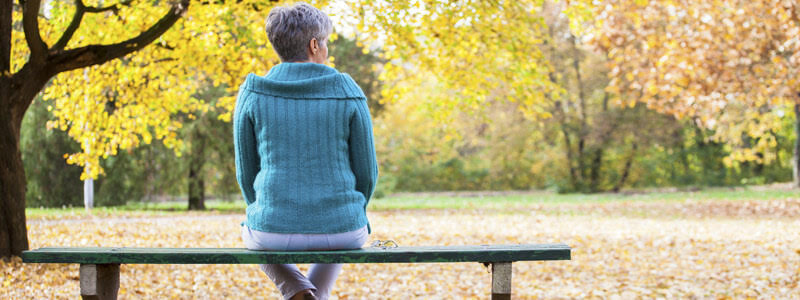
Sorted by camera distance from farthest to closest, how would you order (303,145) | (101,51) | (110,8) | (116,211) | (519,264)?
(116,211)
(519,264)
(110,8)
(101,51)
(303,145)

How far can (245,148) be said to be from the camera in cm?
290

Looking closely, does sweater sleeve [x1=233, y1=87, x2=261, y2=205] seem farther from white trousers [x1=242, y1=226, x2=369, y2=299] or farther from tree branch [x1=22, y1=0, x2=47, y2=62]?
tree branch [x1=22, y1=0, x2=47, y2=62]

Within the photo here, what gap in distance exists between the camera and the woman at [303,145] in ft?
9.14

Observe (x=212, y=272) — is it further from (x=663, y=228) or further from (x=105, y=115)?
(x=663, y=228)

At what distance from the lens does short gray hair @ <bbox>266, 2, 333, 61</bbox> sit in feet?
9.18

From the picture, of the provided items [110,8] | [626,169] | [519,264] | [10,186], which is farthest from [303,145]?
[626,169]

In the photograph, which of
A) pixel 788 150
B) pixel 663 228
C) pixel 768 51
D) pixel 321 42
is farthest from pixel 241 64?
pixel 788 150

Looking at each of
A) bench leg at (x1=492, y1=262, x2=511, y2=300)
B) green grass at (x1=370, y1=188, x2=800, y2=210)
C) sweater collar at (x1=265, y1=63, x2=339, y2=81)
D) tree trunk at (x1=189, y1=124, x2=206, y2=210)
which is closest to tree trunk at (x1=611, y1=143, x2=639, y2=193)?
green grass at (x1=370, y1=188, x2=800, y2=210)

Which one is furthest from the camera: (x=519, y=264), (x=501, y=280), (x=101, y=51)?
(x=519, y=264)

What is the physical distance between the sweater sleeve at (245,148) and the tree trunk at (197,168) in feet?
50.6

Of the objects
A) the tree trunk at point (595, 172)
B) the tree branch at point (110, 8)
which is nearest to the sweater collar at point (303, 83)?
the tree branch at point (110, 8)

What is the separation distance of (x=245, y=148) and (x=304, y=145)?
0.88 ft

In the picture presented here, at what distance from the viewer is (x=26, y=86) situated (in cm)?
719

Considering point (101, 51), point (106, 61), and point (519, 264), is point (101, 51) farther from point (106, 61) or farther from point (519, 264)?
point (519, 264)
